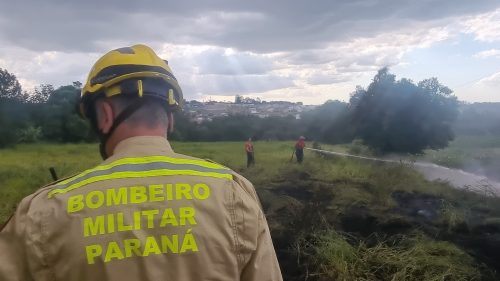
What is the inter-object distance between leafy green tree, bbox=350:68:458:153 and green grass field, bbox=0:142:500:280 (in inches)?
71.6

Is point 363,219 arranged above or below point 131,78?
below

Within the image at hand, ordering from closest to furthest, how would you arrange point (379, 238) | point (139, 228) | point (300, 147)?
point (139, 228), point (379, 238), point (300, 147)

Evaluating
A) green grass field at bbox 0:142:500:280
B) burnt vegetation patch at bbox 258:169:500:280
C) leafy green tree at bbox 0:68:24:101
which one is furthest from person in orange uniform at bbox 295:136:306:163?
leafy green tree at bbox 0:68:24:101

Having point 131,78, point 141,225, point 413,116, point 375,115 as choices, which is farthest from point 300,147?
point 141,225

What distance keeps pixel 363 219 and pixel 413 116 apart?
937cm

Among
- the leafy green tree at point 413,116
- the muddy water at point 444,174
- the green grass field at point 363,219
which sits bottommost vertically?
the muddy water at point 444,174

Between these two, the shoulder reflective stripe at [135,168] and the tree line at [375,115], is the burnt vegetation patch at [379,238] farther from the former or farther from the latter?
the tree line at [375,115]

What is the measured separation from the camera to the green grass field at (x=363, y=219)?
19.3 ft

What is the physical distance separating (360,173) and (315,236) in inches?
325

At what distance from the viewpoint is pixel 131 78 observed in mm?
1607

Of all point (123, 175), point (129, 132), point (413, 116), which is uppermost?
point (129, 132)

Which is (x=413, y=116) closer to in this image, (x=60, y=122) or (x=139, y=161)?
(x=60, y=122)

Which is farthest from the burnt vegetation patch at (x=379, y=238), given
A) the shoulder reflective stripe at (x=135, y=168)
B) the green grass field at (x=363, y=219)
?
the shoulder reflective stripe at (x=135, y=168)

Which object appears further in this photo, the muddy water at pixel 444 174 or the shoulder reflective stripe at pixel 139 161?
the muddy water at pixel 444 174
